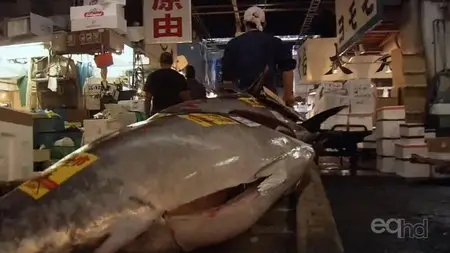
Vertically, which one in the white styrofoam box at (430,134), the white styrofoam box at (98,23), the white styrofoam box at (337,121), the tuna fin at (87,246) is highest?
the white styrofoam box at (98,23)

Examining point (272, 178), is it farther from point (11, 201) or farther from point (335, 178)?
point (335, 178)

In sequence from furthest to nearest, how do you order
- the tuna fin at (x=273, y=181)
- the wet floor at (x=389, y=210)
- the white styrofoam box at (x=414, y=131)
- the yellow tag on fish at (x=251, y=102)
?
1. the white styrofoam box at (x=414, y=131)
2. the wet floor at (x=389, y=210)
3. the yellow tag on fish at (x=251, y=102)
4. the tuna fin at (x=273, y=181)

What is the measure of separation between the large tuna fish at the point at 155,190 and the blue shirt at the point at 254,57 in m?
2.32

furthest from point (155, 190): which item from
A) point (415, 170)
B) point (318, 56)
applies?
point (318, 56)

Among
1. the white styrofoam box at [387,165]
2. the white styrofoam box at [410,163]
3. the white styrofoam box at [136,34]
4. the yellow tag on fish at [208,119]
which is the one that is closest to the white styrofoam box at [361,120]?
the white styrofoam box at [387,165]

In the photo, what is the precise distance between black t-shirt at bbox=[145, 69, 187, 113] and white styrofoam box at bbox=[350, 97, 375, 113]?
4542 millimetres

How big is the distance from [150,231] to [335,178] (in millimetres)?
5905

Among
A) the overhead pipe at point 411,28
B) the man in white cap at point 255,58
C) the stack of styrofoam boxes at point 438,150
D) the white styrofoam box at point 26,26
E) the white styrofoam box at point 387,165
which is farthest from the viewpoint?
the overhead pipe at point 411,28

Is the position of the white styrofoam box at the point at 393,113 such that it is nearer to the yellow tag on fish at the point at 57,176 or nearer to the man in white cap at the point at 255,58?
the man in white cap at the point at 255,58

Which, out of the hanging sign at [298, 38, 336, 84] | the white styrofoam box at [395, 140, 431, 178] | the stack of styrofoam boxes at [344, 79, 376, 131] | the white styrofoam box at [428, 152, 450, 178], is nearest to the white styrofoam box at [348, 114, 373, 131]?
the stack of styrofoam boxes at [344, 79, 376, 131]

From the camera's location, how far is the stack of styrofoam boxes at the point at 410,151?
25.2ft

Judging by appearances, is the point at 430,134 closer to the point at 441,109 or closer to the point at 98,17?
the point at 441,109

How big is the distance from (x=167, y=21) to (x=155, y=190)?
8298 mm

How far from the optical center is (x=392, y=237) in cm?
321
